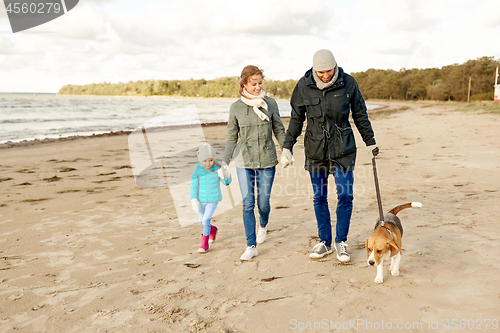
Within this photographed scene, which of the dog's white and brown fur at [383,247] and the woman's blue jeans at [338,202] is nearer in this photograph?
the dog's white and brown fur at [383,247]

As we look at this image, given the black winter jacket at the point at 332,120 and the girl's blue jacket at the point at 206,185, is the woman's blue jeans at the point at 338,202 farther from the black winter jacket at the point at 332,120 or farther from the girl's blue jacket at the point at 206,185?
the girl's blue jacket at the point at 206,185

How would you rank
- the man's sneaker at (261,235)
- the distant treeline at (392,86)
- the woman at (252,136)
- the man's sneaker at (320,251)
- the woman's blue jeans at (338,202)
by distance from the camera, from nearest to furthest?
the woman's blue jeans at (338,202) < the man's sneaker at (320,251) < the woman at (252,136) < the man's sneaker at (261,235) < the distant treeline at (392,86)

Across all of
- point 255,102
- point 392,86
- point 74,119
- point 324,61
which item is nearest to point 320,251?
point 255,102

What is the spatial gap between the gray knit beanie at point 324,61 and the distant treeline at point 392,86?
917 mm

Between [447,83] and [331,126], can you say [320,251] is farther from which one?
[447,83]

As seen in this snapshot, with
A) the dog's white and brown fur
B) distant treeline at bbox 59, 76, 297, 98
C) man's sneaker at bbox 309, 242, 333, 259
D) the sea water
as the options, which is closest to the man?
man's sneaker at bbox 309, 242, 333, 259

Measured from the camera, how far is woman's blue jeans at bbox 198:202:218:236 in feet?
14.6

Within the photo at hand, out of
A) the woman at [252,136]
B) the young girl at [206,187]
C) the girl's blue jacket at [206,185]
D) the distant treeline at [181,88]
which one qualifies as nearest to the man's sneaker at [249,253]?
the woman at [252,136]

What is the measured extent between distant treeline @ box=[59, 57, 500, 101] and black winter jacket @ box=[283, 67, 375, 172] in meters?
0.80

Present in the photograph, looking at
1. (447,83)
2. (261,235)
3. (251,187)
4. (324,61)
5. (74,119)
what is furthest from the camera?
(447,83)

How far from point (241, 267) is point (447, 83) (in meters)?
78.0

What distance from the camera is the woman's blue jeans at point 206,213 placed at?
175 inches

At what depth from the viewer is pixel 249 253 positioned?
161 inches

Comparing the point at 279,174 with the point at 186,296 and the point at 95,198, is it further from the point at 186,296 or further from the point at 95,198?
the point at 186,296
